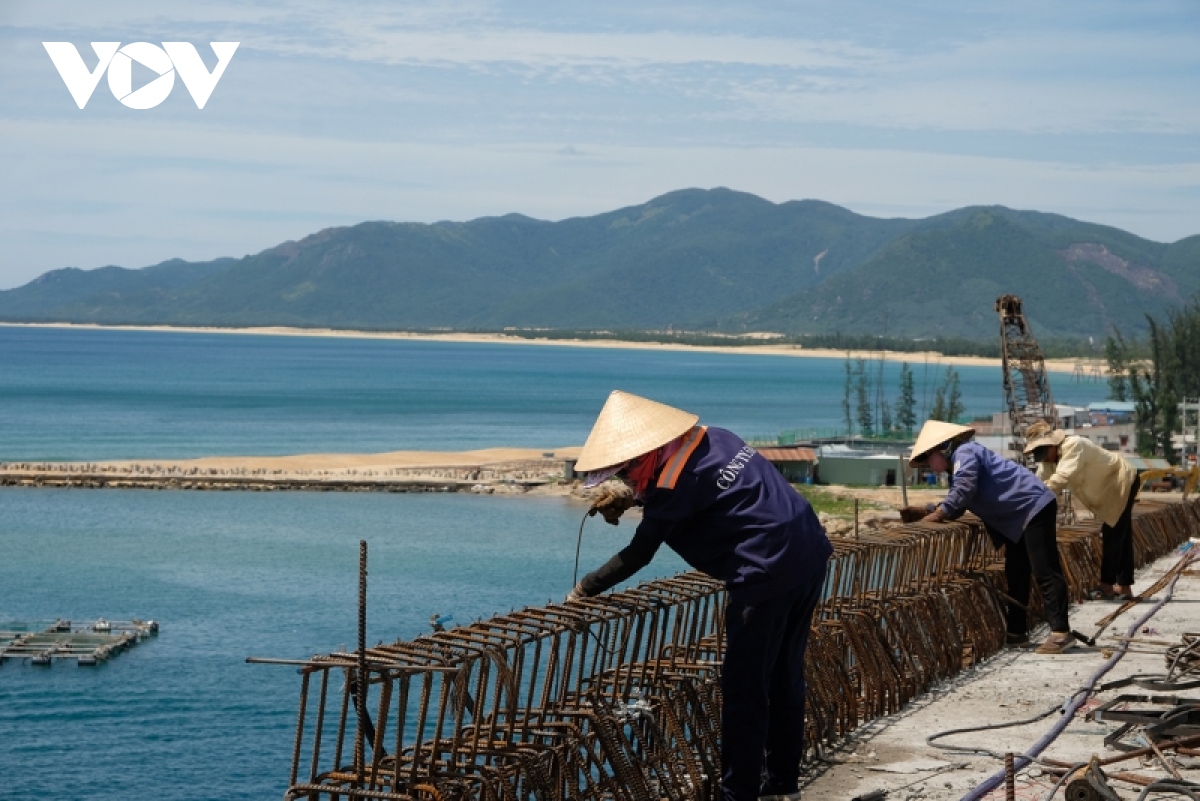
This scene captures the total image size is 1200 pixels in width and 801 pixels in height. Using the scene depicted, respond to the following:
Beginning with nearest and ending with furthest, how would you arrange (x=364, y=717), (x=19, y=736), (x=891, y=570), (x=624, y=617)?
(x=364, y=717) < (x=624, y=617) < (x=891, y=570) < (x=19, y=736)

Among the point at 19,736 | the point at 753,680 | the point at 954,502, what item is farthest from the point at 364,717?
the point at 19,736

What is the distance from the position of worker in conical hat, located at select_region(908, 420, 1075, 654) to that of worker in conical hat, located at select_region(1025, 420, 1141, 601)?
31.9 inches

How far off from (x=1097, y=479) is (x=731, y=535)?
6229 mm

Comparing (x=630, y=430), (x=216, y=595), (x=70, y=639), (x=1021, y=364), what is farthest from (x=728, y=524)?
(x=1021, y=364)

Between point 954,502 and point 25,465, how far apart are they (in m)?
64.8

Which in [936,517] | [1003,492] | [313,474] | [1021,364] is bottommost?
[313,474]

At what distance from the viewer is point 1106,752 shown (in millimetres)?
7109

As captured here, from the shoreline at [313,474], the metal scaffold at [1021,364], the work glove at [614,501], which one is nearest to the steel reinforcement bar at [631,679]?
the work glove at [614,501]

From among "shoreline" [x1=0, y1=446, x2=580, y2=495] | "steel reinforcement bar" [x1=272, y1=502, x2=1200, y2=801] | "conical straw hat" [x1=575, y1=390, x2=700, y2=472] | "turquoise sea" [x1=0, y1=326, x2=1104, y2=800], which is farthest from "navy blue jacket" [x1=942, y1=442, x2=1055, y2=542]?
"shoreline" [x1=0, y1=446, x2=580, y2=495]

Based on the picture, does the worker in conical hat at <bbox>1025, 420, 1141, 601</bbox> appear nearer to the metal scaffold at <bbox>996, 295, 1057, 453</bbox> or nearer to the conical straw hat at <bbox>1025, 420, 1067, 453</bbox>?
the conical straw hat at <bbox>1025, 420, 1067, 453</bbox>

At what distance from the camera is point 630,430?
5.68 meters

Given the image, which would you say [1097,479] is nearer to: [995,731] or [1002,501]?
[1002,501]

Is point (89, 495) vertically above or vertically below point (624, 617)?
below

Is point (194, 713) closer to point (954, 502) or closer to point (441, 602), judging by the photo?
point (441, 602)
